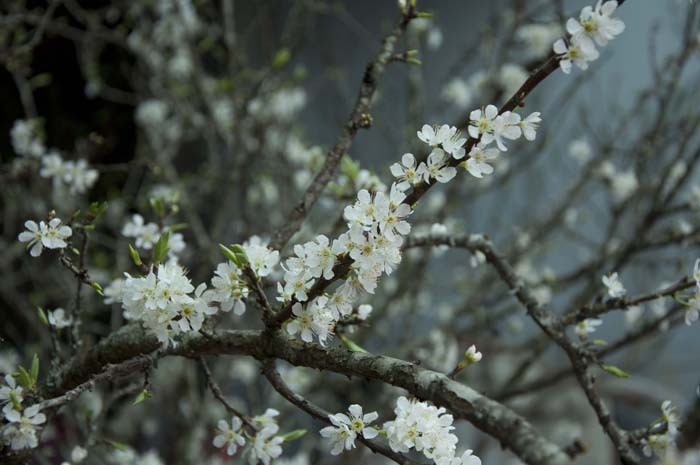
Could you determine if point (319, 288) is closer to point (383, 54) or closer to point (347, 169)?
point (347, 169)

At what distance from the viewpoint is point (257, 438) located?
0.92 m

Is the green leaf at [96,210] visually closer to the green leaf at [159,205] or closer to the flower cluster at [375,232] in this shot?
the green leaf at [159,205]

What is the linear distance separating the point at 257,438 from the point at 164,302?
25 centimetres

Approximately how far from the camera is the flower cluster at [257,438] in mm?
914

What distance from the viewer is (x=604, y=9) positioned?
757 mm

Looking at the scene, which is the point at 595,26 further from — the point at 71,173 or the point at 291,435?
the point at 71,173

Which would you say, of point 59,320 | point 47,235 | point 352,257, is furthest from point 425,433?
point 59,320

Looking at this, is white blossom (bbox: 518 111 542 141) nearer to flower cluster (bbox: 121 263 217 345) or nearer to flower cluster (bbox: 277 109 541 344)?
flower cluster (bbox: 277 109 541 344)

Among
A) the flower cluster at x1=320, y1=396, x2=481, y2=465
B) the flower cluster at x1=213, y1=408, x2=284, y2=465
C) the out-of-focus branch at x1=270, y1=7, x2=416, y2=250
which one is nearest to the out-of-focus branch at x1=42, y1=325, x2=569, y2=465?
the flower cluster at x1=320, y1=396, x2=481, y2=465

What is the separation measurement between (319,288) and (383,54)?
559 mm

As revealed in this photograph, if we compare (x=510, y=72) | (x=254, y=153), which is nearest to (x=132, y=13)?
(x=254, y=153)

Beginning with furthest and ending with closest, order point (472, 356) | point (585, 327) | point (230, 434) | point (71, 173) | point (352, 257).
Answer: point (71, 173) < point (585, 327) < point (230, 434) < point (472, 356) < point (352, 257)

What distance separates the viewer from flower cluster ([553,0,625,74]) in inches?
30.1

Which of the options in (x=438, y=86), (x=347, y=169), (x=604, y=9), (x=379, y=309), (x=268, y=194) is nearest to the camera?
(x=604, y=9)
